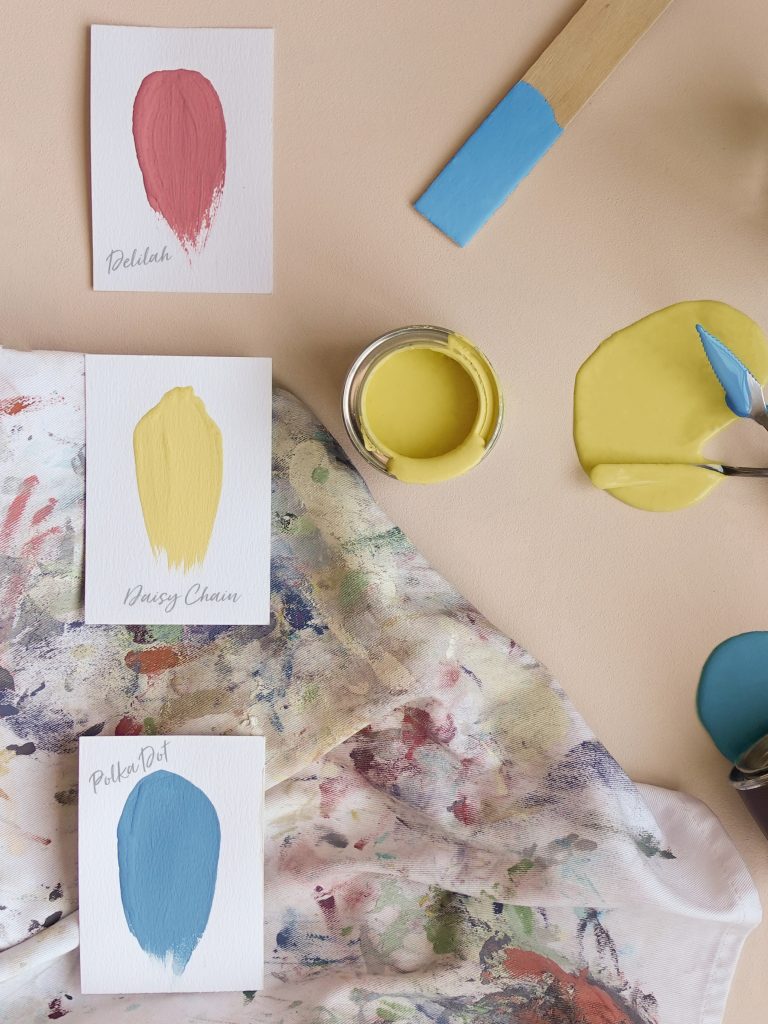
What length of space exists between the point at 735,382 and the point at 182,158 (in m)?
0.53

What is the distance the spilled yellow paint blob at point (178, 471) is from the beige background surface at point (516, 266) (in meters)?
0.06

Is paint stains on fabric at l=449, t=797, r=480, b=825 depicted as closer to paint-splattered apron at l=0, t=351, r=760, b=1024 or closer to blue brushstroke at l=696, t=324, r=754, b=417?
paint-splattered apron at l=0, t=351, r=760, b=1024

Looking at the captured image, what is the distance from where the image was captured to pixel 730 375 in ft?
2.48

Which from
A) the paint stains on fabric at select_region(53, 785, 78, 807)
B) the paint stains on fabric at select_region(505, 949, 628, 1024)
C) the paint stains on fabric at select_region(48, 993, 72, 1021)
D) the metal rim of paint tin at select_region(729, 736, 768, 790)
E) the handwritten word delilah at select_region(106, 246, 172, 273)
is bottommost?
the paint stains on fabric at select_region(48, 993, 72, 1021)

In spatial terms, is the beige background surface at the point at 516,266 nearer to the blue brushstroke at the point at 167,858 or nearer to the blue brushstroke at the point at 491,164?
the blue brushstroke at the point at 491,164

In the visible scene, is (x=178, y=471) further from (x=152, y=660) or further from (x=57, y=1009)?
(x=57, y=1009)

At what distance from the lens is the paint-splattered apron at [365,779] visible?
0.81 m

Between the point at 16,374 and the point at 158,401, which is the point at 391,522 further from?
the point at 16,374

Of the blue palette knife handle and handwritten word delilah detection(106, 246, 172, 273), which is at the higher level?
handwritten word delilah detection(106, 246, 172, 273)

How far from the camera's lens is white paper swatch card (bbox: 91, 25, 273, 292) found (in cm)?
80

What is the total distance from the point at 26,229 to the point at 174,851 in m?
0.60

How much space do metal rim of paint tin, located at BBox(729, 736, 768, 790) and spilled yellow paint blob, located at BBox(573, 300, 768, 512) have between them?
23 cm

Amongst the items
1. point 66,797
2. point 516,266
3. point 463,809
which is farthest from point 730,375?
point 66,797

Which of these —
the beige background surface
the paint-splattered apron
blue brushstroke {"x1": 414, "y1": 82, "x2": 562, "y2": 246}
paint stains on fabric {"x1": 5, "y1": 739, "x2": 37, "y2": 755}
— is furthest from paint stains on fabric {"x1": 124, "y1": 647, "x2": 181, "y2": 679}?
blue brushstroke {"x1": 414, "y1": 82, "x2": 562, "y2": 246}
